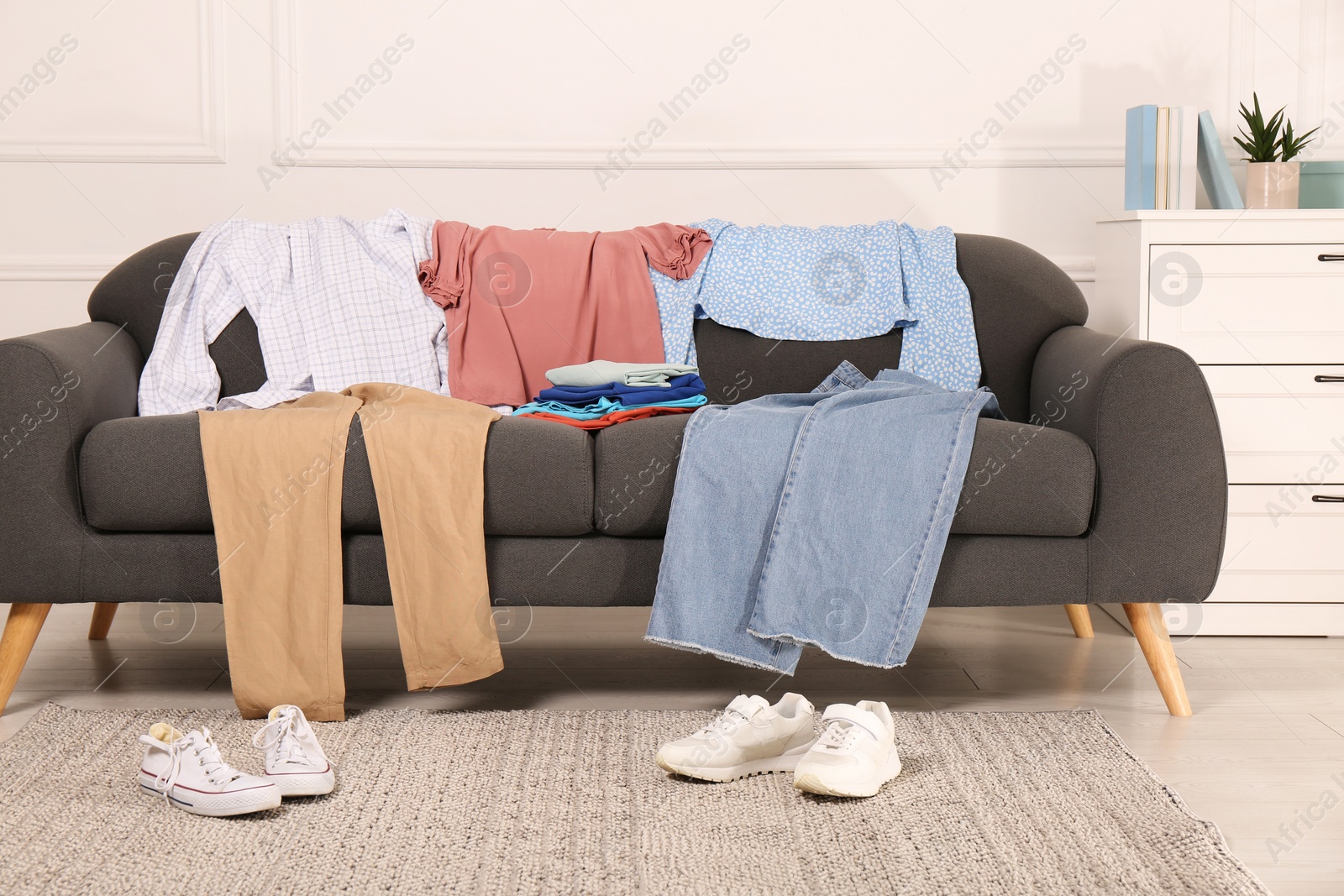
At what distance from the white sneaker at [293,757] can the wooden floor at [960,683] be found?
306mm

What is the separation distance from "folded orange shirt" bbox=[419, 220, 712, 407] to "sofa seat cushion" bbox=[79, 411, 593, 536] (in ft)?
1.78

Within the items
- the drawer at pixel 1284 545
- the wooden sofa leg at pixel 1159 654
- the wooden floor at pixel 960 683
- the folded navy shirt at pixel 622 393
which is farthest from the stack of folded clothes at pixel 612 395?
the drawer at pixel 1284 545

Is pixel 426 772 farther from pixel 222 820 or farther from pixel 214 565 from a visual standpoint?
pixel 214 565

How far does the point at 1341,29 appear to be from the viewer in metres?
2.76

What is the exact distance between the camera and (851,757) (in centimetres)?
143

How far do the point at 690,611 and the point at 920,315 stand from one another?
0.95 metres

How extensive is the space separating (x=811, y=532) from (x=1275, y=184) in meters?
1.64

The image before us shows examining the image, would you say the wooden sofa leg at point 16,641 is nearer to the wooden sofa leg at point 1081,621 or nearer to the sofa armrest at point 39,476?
the sofa armrest at point 39,476

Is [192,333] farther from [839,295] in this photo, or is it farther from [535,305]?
[839,295]

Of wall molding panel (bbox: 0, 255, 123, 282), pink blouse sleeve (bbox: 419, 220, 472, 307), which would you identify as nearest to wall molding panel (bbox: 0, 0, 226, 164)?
wall molding panel (bbox: 0, 255, 123, 282)

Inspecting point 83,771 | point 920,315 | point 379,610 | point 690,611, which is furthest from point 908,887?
point 379,610

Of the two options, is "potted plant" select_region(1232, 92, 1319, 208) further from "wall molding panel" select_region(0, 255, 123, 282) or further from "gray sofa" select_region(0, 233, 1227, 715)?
"wall molding panel" select_region(0, 255, 123, 282)

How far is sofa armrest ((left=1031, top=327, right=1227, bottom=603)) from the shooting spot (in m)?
1.74

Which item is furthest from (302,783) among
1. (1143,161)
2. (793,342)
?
(1143,161)
